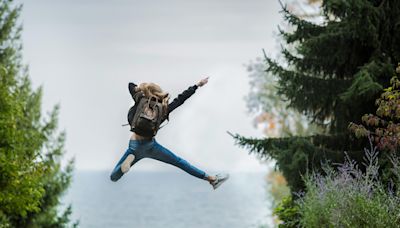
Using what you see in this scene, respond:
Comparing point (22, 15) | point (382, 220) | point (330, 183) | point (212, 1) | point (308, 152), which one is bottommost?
point (382, 220)

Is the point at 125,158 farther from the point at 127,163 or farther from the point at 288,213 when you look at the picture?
the point at 288,213

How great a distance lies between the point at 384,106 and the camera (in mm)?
10125

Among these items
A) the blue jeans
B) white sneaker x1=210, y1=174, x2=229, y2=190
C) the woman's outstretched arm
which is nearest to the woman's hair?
the woman's outstretched arm

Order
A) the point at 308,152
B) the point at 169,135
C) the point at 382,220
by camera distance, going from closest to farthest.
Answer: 1. the point at 382,220
2. the point at 169,135
3. the point at 308,152

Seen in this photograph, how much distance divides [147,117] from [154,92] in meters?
0.30

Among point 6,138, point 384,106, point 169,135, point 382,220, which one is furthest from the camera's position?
point 6,138

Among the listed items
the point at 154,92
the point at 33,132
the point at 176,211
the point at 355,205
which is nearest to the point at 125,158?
the point at 154,92

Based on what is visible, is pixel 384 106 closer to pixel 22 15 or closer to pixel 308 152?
pixel 308 152

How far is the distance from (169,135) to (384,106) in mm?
3037

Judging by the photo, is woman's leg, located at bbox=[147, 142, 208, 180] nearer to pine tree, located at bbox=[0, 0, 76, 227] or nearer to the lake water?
pine tree, located at bbox=[0, 0, 76, 227]

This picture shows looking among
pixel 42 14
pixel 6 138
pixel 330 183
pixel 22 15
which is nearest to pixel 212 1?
pixel 42 14

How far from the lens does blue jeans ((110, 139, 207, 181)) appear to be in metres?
7.88

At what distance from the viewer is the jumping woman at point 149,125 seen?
306 inches

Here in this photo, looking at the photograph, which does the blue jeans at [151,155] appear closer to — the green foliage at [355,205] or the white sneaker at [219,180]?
the white sneaker at [219,180]
